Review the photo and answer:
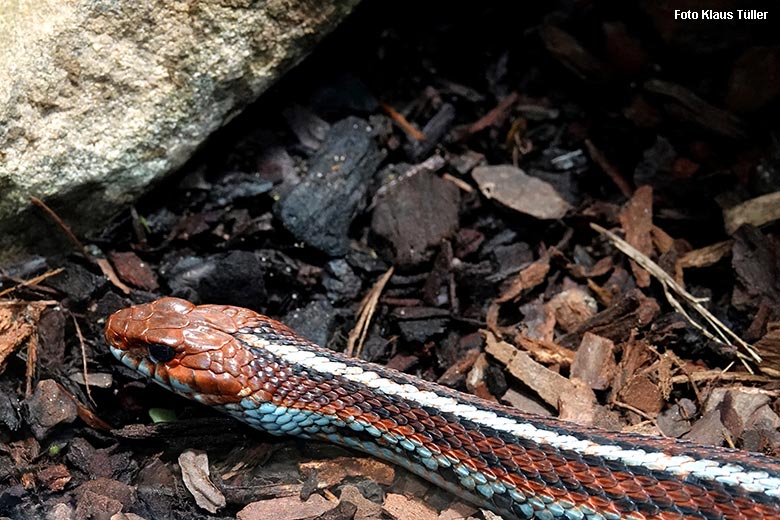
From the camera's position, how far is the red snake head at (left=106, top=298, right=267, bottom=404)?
4.60m

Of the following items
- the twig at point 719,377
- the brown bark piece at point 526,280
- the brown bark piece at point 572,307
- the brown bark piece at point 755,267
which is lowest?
the twig at point 719,377

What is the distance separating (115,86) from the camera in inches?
192

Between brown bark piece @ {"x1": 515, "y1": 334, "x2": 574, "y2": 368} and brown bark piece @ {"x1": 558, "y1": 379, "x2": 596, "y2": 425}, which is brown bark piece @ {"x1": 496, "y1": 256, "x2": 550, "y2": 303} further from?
brown bark piece @ {"x1": 558, "y1": 379, "x2": 596, "y2": 425}

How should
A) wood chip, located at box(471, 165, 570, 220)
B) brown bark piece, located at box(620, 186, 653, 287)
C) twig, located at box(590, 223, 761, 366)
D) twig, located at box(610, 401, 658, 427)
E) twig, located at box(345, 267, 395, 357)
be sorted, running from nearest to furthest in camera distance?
twig, located at box(610, 401, 658, 427) → twig, located at box(590, 223, 761, 366) → twig, located at box(345, 267, 395, 357) → brown bark piece, located at box(620, 186, 653, 287) → wood chip, located at box(471, 165, 570, 220)

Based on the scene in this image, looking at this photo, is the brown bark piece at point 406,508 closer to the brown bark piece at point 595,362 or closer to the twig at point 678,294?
the brown bark piece at point 595,362

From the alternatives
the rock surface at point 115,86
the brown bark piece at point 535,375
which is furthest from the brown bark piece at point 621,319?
the rock surface at point 115,86

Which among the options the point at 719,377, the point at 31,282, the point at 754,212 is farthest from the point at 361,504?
the point at 754,212

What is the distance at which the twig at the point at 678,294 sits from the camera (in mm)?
4973

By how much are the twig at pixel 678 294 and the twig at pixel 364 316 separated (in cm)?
144

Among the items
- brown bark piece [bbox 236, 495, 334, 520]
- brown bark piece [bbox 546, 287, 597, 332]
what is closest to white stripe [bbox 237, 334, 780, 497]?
brown bark piece [bbox 236, 495, 334, 520]

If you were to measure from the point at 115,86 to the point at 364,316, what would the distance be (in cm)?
198

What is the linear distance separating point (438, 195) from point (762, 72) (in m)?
2.31

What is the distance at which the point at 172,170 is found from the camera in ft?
17.4

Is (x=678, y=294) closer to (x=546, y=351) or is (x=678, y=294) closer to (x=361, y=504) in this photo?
(x=546, y=351)
